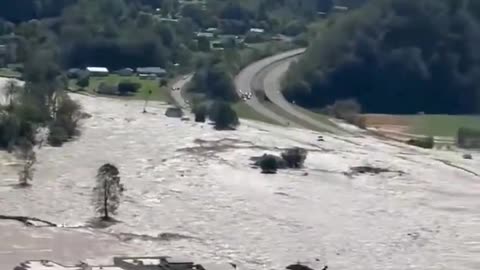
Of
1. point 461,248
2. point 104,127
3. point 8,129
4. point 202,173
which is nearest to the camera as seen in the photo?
point 461,248

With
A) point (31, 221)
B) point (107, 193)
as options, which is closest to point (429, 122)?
point (107, 193)

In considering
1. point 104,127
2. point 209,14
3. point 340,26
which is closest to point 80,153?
point 104,127

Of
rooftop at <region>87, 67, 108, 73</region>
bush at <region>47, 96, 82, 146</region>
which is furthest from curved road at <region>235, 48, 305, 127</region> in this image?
bush at <region>47, 96, 82, 146</region>

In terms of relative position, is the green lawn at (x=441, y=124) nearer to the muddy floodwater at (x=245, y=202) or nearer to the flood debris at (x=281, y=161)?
the muddy floodwater at (x=245, y=202)

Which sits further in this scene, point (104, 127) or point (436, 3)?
point (436, 3)

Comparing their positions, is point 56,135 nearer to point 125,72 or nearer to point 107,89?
point 107,89

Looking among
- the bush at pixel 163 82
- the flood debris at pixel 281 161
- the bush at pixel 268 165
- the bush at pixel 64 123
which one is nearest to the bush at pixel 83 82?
the bush at pixel 163 82

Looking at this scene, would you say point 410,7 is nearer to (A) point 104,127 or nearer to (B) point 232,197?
(A) point 104,127
